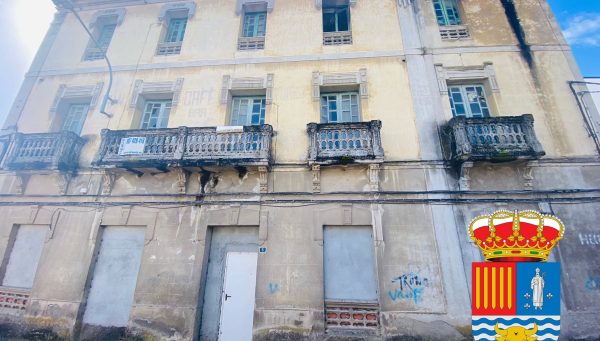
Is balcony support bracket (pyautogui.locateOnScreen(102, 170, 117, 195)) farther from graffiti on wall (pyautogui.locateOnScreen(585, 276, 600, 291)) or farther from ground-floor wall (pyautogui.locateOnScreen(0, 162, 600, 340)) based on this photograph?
graffiti on wall (pyautogui.locateOnScreen(585, 276, 600, 291))

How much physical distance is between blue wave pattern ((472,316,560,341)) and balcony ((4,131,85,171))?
10.5 meters

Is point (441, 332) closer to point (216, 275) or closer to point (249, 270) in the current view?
point (249, 270)

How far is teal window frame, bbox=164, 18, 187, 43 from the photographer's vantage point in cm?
1028

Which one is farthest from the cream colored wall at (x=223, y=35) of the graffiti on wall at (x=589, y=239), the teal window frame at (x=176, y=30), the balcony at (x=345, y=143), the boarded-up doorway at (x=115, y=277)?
the graffiti on wall at (x=589, y=239)

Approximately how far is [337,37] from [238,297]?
346 inches

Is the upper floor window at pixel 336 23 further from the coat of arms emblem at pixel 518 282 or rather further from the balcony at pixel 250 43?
the coat of arms emblem at pixel 518 282

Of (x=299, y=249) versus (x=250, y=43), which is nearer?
(x=299, y=249)

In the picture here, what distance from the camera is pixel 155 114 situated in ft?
30.5

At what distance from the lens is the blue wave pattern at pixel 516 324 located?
9.87 ft

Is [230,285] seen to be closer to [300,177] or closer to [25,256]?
[300,177]

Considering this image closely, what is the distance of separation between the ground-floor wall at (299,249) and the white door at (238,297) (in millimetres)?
244

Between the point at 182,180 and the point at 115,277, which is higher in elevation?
the point at 182,180

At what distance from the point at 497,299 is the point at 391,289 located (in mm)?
3556

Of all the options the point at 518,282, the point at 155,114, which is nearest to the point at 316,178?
the point at 518,282
